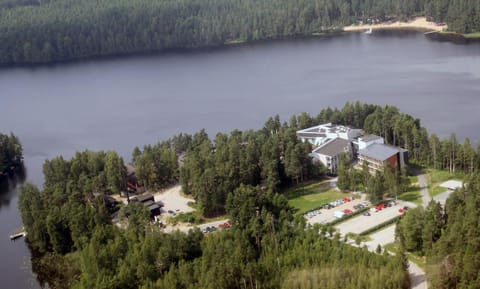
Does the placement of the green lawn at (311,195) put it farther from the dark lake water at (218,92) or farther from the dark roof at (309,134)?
the dark lake water at (218,92)

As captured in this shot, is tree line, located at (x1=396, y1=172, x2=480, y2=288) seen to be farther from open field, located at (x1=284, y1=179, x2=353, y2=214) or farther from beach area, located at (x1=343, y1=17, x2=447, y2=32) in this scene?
beach area, located at (x1=343, y1=17, x2=447, y2=32)

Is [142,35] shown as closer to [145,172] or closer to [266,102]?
[266,102]

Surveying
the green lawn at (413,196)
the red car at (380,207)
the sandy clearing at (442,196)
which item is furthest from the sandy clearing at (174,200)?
the sandy clearing at (442,196)

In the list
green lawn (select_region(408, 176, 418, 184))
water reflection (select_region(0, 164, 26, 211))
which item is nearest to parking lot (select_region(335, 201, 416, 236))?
green lawn (select_region(408, 176, 418, 184))

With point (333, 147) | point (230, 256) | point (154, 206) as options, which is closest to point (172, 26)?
point (333, 147)

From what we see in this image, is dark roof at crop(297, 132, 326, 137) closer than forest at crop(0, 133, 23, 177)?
Yes

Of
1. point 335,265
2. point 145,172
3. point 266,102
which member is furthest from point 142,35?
point 335,265
